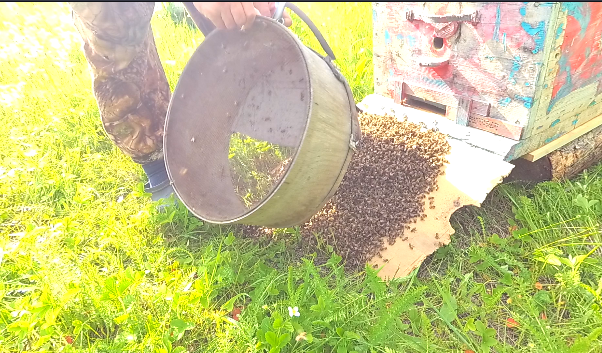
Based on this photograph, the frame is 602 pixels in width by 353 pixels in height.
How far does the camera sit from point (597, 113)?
8.28 feet

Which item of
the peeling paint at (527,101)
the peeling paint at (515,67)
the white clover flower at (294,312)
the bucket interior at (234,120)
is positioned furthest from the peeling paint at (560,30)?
the white clover flower at (294,312)

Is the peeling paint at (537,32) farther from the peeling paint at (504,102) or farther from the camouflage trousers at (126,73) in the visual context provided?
the camouflage trousers at (126,73)

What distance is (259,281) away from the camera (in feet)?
6.36

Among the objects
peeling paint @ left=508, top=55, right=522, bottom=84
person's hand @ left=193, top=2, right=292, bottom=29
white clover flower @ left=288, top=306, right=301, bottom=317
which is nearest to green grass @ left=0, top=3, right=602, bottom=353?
white clover flower @ left=288, top=306, right=301, bottom=317

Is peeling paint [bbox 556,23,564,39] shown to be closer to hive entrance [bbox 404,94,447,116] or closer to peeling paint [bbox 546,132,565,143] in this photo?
peeling paint [bbox 546,132,565,143]

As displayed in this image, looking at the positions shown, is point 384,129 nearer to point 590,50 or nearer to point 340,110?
point 340,110

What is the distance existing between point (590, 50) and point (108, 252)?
2677 millimetres

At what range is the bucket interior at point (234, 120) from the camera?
2.15 m

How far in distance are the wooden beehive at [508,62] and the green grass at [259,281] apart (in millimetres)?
378

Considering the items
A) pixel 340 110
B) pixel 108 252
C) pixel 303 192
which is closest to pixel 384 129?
pixel 340 110

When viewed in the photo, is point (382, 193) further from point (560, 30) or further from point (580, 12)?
point (580, 12)

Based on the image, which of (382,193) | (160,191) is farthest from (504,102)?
(160,191)

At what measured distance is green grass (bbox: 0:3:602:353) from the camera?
1.61m

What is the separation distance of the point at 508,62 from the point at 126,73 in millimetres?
2128
